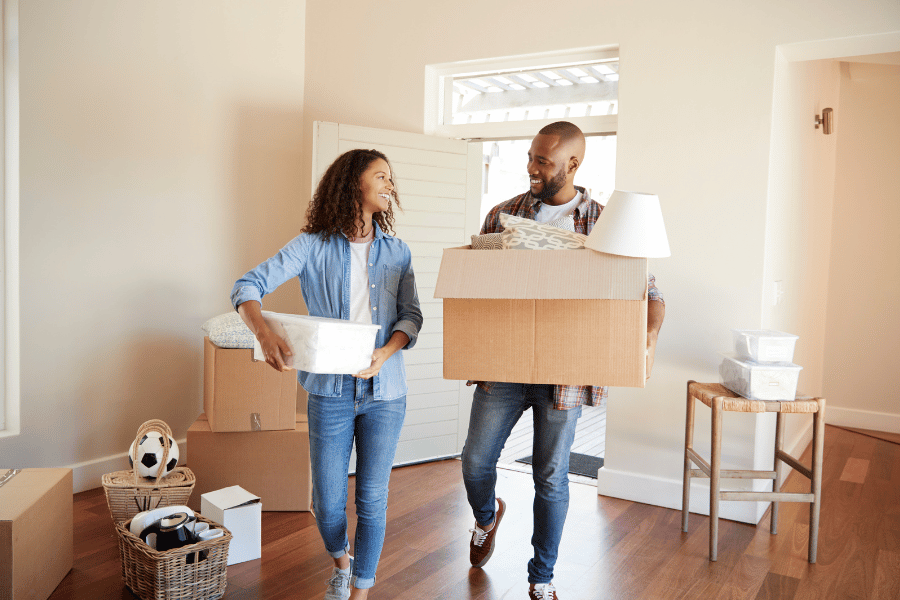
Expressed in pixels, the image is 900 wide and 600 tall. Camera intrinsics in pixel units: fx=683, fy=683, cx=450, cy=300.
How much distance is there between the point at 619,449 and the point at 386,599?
4.72ft

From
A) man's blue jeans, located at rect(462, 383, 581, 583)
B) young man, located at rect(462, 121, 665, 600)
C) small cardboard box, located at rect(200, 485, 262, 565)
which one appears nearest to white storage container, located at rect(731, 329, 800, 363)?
young man, located at rect(462, 121, 665, 600)

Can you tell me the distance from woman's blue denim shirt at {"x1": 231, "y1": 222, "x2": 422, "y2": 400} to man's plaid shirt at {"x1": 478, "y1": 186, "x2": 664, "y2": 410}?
33cm

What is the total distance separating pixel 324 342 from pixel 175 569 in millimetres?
982

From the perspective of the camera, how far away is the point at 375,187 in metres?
1.88

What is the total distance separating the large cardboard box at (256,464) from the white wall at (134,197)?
0.63 meters

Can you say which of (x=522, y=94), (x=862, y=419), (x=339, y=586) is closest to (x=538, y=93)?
(x=522, y=94)

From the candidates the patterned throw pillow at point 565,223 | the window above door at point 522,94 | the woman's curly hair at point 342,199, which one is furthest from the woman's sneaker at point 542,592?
the window above door at point 522,94

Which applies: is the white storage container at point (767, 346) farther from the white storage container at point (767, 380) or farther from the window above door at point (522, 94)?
the window above door at point (522, 94)

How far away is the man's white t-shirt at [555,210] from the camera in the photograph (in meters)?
2.06

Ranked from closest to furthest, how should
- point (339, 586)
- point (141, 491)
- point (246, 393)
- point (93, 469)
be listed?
point (339, 586), point (141, 491), point (246, 393), point (93, 469)

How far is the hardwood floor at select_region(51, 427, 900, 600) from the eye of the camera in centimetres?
221

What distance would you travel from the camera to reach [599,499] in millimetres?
3129

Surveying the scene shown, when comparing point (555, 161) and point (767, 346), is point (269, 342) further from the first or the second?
point (767, 346)

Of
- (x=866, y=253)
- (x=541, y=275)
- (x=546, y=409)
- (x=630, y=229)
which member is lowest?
(x=546, y=409)
